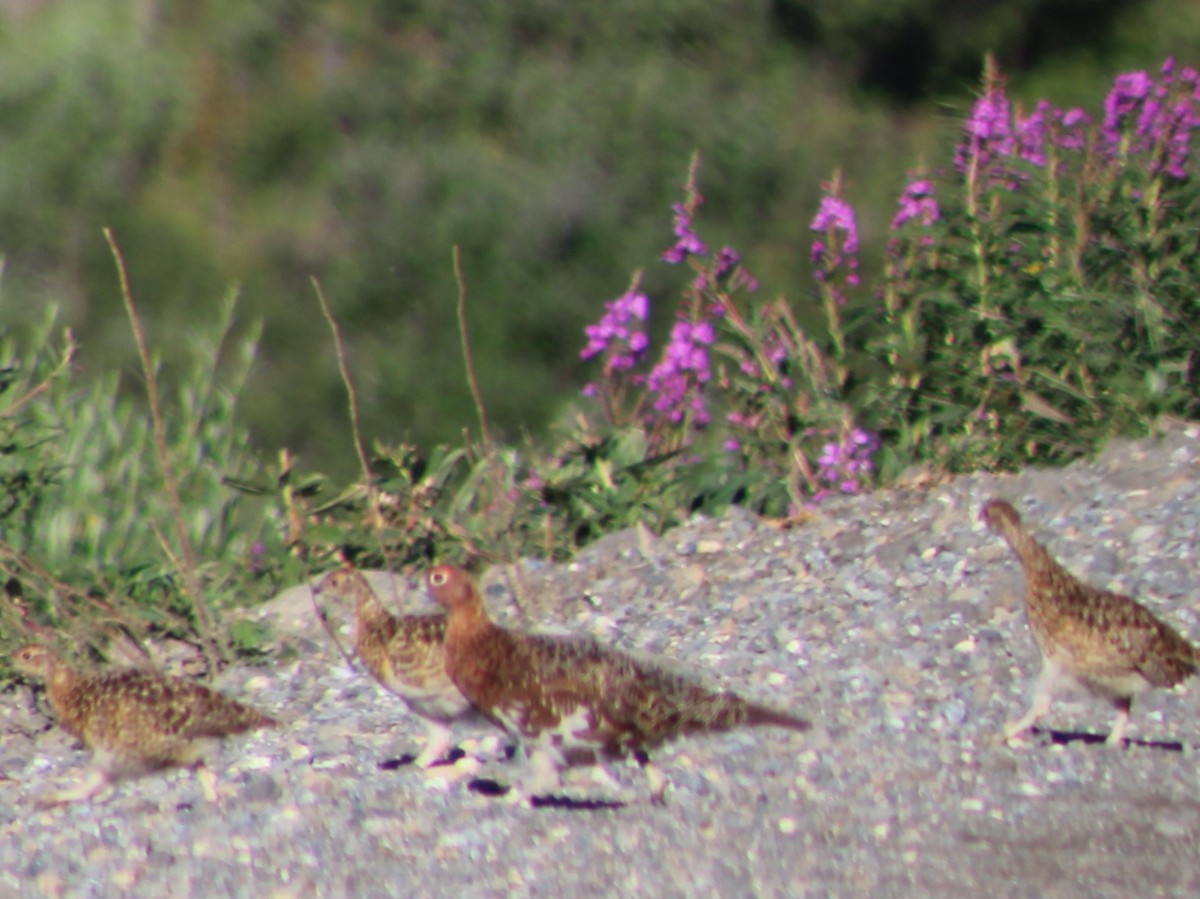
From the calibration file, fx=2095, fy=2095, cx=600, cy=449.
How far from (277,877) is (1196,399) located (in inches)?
172

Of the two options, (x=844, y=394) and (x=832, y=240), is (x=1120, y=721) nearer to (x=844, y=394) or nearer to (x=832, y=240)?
(x=844, y=394)

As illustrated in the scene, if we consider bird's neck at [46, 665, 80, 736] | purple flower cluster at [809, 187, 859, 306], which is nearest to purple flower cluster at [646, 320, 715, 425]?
purple flower cluster at [809, 187, 859, 306]

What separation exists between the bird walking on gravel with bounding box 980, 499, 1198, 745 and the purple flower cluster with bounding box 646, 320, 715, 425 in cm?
281

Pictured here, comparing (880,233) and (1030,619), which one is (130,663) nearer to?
(1030,619)

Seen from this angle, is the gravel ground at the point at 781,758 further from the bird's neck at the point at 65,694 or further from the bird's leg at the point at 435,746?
the bird's neck at the point at 65,694

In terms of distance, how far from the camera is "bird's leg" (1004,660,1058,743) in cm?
546

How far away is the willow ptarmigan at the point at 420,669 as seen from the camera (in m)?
5.52

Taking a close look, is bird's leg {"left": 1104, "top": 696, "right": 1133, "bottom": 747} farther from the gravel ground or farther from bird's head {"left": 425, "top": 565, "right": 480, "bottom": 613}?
bird's head {"left": 425, "top": 565, "right": 480, "bottom": 613}

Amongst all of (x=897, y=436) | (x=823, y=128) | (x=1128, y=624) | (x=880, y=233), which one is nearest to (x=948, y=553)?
(x=897, y=436)

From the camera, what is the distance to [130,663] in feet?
22.8

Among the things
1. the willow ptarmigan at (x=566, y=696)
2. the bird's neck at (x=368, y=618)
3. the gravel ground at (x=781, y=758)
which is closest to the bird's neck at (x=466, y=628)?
the willow ptarmigan at (x=566, y=696)

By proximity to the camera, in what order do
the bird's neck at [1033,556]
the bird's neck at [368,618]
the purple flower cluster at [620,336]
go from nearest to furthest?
the bird's neck at [1033,556]
the bird's neck at [368,618]
the purple flower cluster at [620,336]

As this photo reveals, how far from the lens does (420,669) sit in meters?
5.54

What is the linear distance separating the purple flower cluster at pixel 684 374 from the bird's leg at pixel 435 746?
288 centimetres
